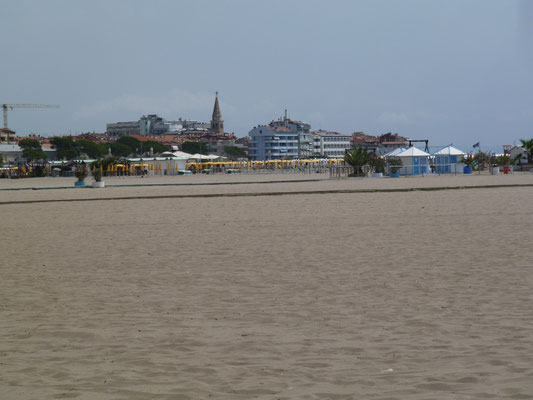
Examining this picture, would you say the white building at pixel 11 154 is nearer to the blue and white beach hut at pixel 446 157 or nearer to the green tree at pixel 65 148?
the green tree at pixel 65 148

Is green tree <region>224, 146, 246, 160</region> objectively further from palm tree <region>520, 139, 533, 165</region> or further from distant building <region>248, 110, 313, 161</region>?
palm tree <region>520, 139, 533, 165</region>

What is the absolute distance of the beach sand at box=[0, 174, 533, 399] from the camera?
15.6 feet

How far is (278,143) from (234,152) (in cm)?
1086

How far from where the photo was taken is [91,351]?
564cm

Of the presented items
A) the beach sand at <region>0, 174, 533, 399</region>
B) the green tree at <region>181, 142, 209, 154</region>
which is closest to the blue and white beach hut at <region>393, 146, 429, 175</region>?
the beach sand at <region>0, 174, 533, 399</region>

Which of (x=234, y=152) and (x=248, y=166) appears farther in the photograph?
(x=234, y=152)

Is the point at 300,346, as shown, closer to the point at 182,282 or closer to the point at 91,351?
the point at 91,351

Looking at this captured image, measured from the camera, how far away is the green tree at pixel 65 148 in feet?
483

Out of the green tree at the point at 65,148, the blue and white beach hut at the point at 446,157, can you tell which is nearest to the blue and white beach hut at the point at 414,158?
the blue and white beach hut at the point at 446,157

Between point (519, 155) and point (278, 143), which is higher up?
point (278, 143)

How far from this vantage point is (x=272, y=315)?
22.2ft

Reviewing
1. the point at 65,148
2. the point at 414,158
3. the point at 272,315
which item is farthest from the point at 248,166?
the point at 272,315

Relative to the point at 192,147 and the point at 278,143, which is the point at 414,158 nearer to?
the point at 192,147

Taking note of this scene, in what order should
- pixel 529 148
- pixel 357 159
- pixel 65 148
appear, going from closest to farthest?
pixel 357 159
pixel 529 148
pixel 65 148
